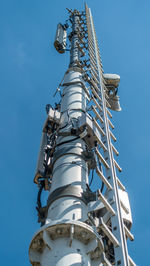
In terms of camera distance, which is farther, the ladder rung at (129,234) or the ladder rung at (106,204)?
the ladder rung at (129,234)

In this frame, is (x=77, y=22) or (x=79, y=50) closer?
(x=79, y=50)

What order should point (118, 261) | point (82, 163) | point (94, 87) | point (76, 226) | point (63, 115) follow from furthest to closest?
point (94, 87) < point (63, 115) < point (82, 163) < point (76, 226) < point (118, 261)

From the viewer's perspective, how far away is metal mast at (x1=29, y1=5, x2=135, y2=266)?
19.0 ft

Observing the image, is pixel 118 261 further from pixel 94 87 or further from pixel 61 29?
pixel 61 29

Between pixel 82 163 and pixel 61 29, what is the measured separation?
11.8m

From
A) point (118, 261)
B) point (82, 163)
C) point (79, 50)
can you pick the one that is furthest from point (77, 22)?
point (118, 261)

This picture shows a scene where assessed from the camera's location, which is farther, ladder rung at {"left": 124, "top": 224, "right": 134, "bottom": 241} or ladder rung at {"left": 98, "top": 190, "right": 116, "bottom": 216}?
ladder rung at {"left": 124, "top": 224, "right": 134, "bottom": 241}

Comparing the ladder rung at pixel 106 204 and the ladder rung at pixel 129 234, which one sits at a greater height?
the ladder rung at pixel 106 204

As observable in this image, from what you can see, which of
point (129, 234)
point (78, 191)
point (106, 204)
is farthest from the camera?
point (78, 191)

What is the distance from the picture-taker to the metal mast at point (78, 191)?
5797mm

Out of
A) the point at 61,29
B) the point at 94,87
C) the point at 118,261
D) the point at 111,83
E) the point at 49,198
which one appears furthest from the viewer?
the point at 61,29

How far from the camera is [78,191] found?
7.04m

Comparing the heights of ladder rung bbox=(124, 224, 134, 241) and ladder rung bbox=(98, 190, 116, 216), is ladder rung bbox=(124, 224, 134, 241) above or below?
below

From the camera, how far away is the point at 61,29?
17906mm
